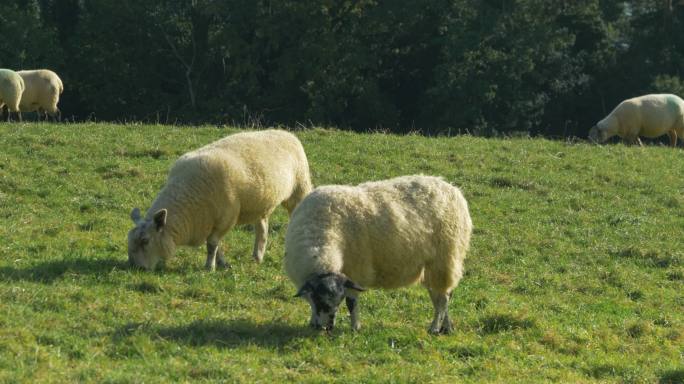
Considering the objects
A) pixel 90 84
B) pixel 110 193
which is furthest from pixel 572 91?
pixel 110 193

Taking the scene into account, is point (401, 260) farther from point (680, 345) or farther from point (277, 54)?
point (277, 54)

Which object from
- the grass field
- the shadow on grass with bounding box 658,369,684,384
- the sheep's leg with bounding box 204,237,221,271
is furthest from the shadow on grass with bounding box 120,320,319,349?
the shadow on grass with bounding box 658,369,684,384

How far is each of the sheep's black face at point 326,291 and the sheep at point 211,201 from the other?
11.0 feet

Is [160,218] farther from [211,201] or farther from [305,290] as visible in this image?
[305,290]

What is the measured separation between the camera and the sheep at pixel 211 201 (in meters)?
13.4

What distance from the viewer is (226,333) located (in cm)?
1078

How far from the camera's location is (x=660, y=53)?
49.2 metres

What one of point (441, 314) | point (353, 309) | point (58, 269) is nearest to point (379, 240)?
point (353, 309)

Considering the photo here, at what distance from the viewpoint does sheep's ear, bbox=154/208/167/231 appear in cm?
1330

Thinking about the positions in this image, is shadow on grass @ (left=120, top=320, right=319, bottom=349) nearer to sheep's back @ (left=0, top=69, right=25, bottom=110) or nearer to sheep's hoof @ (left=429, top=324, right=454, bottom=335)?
sheep's hoof @ (left=429, top=324, right=454, bottom=335)

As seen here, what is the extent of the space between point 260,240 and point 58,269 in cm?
320

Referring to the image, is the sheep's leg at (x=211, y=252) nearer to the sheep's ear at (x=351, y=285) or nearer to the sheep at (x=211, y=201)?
the sheep at (x=211, y=201)

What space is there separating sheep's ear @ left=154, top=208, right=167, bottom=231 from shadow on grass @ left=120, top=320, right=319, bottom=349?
2601 millimetres

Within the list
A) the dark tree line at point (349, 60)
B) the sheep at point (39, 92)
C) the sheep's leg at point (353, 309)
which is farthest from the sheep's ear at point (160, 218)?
the dark tree line at point (349, 60)
